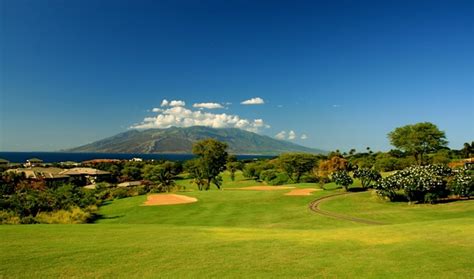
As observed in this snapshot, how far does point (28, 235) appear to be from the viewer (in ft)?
45.6

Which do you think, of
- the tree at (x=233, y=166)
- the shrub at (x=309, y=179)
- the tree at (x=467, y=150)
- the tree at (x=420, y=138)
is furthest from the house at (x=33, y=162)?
the tree at (x=467, y=150)

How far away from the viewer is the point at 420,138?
79.9 metres

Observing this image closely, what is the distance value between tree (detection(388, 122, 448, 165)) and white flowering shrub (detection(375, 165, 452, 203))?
1708 inches

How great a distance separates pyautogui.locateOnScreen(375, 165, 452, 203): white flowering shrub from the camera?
3625 cm

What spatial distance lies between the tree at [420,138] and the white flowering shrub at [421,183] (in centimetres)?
4339

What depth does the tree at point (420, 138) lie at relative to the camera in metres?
79.6

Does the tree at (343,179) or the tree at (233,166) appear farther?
the tree at (233,166)

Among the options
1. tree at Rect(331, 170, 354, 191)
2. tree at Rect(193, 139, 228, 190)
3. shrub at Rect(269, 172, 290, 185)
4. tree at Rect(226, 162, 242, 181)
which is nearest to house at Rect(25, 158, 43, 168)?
tree at Rect(226, 162, 242, 181)

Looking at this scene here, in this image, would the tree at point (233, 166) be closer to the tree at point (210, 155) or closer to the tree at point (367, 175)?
the tree at point (210, 155)

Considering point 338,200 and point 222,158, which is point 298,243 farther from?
point 222,158

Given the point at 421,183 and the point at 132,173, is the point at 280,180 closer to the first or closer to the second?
the point at 132,173

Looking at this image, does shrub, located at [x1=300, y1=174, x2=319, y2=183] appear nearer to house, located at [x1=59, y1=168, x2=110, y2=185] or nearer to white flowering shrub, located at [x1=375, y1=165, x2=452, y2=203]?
white flowering shrub, located at [x1=375, y1=165, x2=452, y2=203]

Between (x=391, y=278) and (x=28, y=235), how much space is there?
46.2 feet

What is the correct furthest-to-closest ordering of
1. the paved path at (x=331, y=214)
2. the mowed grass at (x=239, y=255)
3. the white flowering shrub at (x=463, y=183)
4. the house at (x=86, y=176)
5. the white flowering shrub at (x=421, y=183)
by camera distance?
1. the house at (x=86, y=176)
2. the white flowering shrub at (x=463, y=183)
3. the white flowering shrub at (x=421, y=183)
4. the paved path at (x=331, y=214)
5. the mowed grass at (x=239, y=255)
